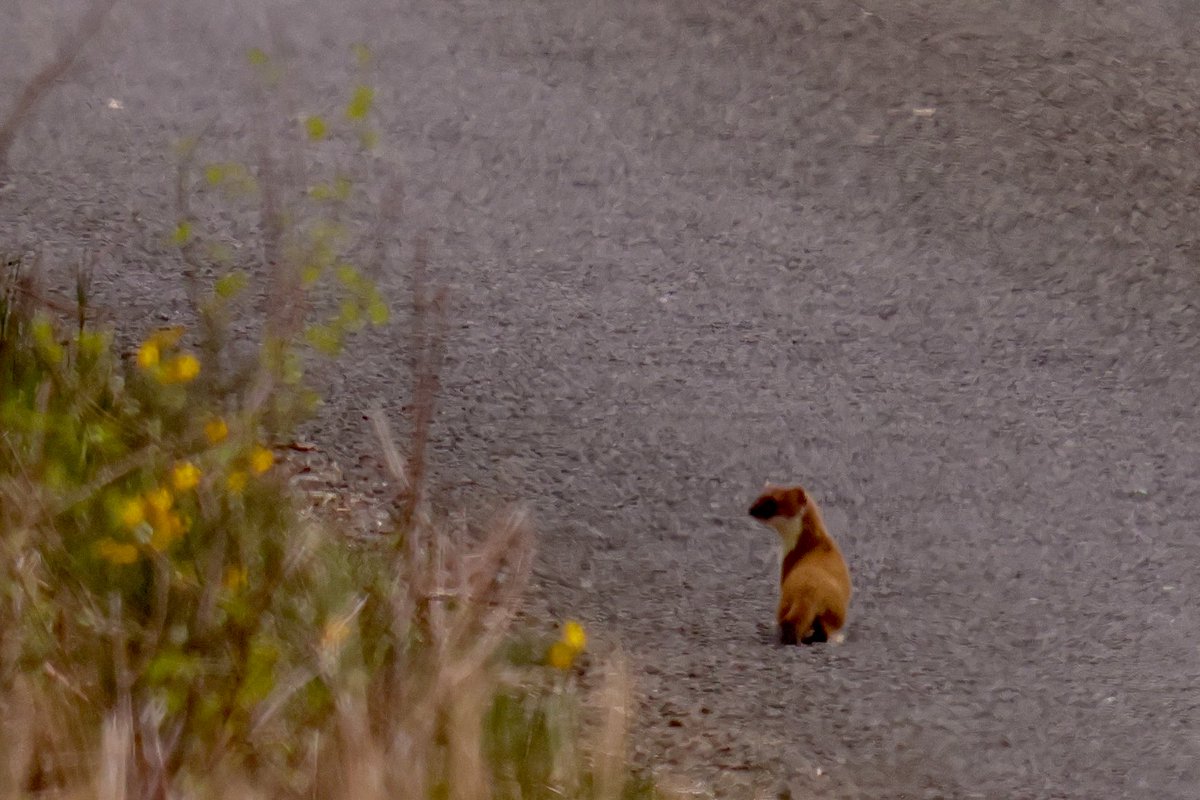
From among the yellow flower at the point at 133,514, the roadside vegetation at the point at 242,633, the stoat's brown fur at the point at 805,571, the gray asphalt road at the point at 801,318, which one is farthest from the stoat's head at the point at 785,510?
the yellow flower at the point at 133,514

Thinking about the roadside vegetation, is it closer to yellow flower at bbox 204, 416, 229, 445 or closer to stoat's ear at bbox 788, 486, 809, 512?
yellow flower at bbox 204, 416, 229, 445

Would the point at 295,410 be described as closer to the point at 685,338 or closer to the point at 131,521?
the point at 685,338

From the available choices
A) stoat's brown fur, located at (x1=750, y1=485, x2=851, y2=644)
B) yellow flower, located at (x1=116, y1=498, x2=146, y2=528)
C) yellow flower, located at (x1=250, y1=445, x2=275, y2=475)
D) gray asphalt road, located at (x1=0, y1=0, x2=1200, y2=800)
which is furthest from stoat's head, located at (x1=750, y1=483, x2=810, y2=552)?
yellow flower, located at (x1=116, y1=498, x2=146, y2=528)

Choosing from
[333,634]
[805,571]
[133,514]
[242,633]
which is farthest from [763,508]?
[133,514]

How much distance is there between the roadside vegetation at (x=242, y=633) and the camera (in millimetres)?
2439

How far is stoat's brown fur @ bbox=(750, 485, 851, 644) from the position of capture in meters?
3.80

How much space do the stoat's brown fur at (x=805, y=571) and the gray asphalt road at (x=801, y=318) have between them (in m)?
0.08

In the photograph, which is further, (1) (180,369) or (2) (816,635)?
(2) (816,635)

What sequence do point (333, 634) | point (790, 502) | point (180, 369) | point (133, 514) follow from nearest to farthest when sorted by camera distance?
1. point (133, 514)
2. point (333, 634)
3. point (180, 369)
4. point (790, 502)

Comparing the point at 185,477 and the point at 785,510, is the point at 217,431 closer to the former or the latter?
the point at 185,477

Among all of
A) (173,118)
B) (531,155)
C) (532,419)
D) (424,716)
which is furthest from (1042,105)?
(424,716)

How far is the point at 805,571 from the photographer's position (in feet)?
12.6

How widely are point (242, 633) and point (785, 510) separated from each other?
1.80 meters

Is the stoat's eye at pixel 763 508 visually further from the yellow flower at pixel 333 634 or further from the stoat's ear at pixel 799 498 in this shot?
the yellow flower at pixel 333 634
